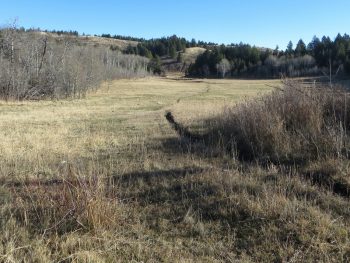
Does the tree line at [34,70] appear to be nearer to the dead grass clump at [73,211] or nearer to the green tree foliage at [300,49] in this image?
the dead grass clump at [73,211]

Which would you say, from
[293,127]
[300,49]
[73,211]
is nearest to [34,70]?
[293,127]

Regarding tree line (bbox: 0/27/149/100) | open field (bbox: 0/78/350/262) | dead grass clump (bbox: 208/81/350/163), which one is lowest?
open field (bbox: 0/78/350/262)

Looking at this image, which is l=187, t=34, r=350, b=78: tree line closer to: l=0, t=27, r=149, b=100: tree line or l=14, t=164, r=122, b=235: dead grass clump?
l=0, t=27, r=149, b=100: tree line

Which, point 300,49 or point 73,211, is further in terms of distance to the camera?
point 300,49

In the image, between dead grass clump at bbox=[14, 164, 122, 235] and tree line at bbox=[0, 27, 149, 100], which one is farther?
tree line at bbox=[0, 27, 149, 100]

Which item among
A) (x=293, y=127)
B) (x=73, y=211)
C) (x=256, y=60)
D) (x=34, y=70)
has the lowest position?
(x=73, y=211)

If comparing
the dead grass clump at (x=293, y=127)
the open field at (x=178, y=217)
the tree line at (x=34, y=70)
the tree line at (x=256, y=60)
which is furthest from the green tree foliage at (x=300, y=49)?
the open field at (x=178, y=217)

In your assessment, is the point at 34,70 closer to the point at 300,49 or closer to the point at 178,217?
the point at 178,217

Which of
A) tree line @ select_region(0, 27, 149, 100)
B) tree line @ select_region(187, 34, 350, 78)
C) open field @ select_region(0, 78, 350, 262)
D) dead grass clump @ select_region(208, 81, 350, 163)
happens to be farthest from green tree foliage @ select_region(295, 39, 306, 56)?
open field @ select_region(0, 78, 350, 262)

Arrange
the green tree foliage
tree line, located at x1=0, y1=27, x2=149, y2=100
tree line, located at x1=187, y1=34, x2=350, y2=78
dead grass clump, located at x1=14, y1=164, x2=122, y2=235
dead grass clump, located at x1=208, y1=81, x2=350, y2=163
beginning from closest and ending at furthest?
dead grass clump, located at x1=14, y1=164, x2=122, y2=235
dead grass clump, located at x1=208, y1=81, x2=350, y2=163
tree line, located at x1=0, y1=27, x2=149, y2=100
tree line, located at x1=187, y1=34, x2=350, y2=78
the green tree foliage

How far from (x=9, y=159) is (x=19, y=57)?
4657 centimetres

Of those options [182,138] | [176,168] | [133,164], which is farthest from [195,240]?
[182,138]

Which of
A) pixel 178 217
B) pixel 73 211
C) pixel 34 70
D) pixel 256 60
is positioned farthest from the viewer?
pixel 256 60

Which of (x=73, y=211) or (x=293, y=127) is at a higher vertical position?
(x=293, y=127)
